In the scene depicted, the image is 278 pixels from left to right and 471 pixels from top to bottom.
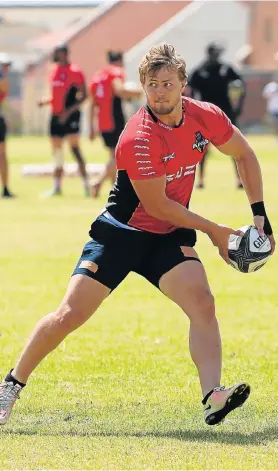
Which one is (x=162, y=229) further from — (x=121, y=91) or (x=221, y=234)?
(x=121, y=91)

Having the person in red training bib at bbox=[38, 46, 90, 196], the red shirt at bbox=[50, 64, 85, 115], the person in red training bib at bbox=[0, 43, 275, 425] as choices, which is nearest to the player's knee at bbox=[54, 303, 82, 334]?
the person in red training bib at bbox=[0, 43, 275, 425]

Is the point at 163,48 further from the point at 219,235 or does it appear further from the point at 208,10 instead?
the point at 208,10

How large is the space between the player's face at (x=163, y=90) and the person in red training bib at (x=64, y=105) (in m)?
13.1

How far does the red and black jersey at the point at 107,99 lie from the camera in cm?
1881

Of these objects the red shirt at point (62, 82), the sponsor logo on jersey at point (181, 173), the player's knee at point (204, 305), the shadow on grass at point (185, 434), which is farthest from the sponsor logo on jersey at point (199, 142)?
the red shirt at point (62, 82)

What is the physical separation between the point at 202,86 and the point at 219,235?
1351 cm

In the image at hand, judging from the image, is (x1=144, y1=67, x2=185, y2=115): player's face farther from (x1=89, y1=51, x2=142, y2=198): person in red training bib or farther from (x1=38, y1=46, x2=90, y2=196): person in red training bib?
(x1=38, y1=46, x2=90, y2=196): person in red training bib

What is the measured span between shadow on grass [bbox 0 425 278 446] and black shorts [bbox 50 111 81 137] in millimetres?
13306

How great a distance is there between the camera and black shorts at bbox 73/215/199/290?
19.9 feet

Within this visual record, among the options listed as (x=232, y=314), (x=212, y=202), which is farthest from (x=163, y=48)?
(x=212, y=202)

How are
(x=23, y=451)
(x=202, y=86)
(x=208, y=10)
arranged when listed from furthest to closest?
(x=208, y=10) → (x=202, y=86) → (x=23, y=451)

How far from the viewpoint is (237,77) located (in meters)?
19.4

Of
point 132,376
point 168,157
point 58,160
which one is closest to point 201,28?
point 58,160

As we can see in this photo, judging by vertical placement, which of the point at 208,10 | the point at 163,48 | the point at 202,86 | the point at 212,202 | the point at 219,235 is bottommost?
the point at 208,10
